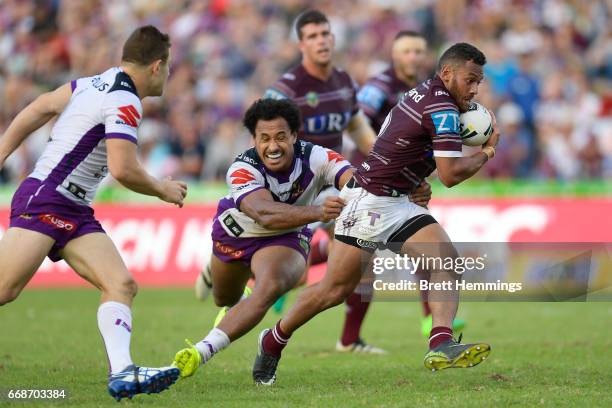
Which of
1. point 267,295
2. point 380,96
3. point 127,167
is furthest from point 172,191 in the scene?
point 380,96

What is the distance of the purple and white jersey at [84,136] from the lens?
25.2 ft

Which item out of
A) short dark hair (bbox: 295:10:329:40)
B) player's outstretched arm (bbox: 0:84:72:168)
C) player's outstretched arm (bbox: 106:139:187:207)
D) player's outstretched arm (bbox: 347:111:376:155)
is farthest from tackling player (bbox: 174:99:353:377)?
short dark hair (bbox: 295:10:329:40)

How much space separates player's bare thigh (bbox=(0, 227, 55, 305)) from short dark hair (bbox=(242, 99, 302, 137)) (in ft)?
6.33

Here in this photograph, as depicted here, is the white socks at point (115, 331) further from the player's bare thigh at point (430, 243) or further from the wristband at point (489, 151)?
the wristband at point (489, 151)

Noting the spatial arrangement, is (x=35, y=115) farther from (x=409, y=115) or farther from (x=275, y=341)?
(x=409, y=115)

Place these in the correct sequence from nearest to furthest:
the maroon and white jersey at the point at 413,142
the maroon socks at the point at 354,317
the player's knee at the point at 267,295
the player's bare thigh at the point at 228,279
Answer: the maroon and white jersey at the point at 413,142 → the player's knee at the point at 267,295 → the player's bare thigh at the point at 228,279 → the maroon socks at the point at 354,317

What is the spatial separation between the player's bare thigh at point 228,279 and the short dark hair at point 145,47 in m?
2.17

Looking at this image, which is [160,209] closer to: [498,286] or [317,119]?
[317,119]

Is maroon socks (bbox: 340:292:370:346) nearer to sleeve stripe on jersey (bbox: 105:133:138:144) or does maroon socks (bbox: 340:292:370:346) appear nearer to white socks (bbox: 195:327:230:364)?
white socks (bbox: 195:327:230:364)

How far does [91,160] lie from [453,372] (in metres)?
3.59

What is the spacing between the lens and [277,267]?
854 cm

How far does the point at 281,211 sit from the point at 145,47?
5.25 ft

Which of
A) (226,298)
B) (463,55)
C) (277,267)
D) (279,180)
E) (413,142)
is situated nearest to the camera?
(463,55)

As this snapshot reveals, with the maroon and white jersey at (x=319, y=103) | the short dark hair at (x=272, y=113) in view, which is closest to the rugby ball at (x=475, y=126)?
the short dark hair at (x=272, y=113)
